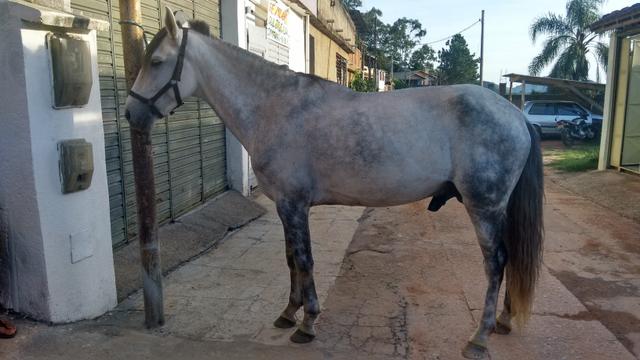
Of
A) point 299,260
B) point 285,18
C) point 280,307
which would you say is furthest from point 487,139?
point 285,18

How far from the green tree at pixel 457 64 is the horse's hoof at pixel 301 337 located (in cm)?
5963

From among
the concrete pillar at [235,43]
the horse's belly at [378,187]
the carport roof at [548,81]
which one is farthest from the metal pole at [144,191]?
the carport roof at [548,81]

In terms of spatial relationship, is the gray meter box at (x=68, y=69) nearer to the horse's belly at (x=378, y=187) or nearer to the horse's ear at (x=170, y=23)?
the horse's ear at (x=170, y=23)

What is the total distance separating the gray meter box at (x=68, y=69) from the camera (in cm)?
324

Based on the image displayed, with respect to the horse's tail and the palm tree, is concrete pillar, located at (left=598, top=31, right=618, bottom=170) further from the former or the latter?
the palm tree

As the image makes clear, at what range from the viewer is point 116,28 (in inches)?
191

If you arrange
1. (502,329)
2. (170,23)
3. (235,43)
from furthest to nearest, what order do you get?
1. (235,43)
2. (502,329)
3. (170,23)

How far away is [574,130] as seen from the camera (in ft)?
59.9

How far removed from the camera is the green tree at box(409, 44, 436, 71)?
69.7 metres

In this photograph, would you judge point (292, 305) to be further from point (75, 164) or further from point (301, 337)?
point (75, 164)

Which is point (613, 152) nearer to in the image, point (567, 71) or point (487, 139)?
point (487, 139)

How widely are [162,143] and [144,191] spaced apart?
2.11 meters

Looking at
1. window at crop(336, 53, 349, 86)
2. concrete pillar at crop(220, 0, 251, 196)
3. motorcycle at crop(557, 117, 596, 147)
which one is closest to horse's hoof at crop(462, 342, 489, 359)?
concrete pillar at crop(220, 0, 251, 196)

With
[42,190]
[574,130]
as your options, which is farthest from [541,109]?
[42,190]
